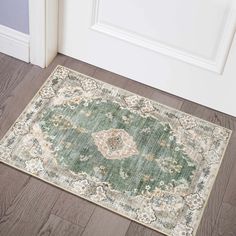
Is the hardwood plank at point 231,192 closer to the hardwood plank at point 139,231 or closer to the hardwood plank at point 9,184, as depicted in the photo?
the hardwood plank at point 139,231

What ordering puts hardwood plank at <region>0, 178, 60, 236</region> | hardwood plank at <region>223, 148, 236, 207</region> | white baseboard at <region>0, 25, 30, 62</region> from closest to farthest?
hardwood plank at <region>0, 178, 60, 236</region>, hardwood plank at <region>223, 148, 236, 207</region>, white baseboard at <region>0, 25, 30, 62</region>

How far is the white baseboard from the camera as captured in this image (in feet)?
6.63

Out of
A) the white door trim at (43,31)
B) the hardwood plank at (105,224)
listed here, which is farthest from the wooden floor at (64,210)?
the white door trim at (43,31)

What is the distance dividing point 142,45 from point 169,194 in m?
0.56

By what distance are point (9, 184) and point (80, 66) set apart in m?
0.62

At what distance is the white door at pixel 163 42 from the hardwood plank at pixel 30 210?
601 millimetres

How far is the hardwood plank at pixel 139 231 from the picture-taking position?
1635 millimetres

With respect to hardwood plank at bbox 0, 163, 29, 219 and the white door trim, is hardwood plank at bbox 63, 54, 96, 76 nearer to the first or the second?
the white door trim

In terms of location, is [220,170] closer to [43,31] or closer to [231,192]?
[231,192]

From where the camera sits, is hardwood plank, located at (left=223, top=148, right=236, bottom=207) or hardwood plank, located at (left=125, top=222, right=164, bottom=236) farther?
hardwood plank, located at (left=223, top=148, right=236, bottom=207)

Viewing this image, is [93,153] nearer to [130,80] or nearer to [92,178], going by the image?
[92,178]

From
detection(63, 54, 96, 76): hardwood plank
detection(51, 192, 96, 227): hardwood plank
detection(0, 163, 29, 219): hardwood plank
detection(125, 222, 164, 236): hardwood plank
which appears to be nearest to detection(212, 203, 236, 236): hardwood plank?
detection(125, 222, 164, 236): hardwood plank

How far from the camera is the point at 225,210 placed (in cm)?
172

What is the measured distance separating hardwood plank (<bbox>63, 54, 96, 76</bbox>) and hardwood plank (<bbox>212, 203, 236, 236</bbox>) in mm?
751
